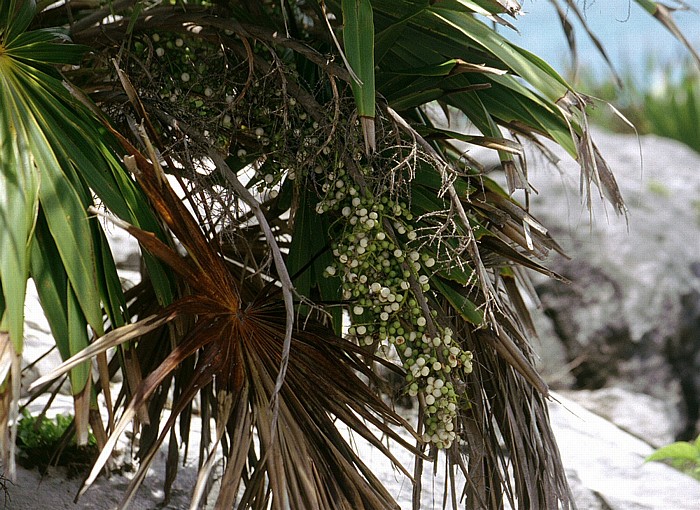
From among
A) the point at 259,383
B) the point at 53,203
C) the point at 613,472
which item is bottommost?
the point at 259,383

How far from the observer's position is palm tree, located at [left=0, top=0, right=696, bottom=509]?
1.16 meters

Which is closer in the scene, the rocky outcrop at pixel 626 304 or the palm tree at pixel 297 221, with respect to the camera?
the palm tree at pixel 297 221

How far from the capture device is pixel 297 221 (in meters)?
1.54

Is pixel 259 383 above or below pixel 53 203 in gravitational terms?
below

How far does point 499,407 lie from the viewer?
159 centimetres

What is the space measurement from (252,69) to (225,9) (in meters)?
0.27

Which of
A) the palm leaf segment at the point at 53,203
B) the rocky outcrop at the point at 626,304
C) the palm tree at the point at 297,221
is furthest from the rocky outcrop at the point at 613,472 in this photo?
the palm leaf segment at the point at 53,203

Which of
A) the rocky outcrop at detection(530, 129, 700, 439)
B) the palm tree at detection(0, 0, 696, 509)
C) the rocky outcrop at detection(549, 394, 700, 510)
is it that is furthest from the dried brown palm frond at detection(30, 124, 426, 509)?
the rocky outcrop at detection(530, 129, 700, 439)

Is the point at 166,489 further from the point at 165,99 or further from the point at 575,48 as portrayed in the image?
the point at 575,48

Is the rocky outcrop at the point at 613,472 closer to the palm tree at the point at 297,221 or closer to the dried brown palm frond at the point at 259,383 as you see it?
the palm tree at the point at 297,221

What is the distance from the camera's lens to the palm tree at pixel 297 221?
45.8 inches

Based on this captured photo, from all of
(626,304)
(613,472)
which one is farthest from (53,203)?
(626,304)

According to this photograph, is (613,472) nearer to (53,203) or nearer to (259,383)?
(259,383)

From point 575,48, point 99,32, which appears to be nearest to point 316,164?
point 99,32
